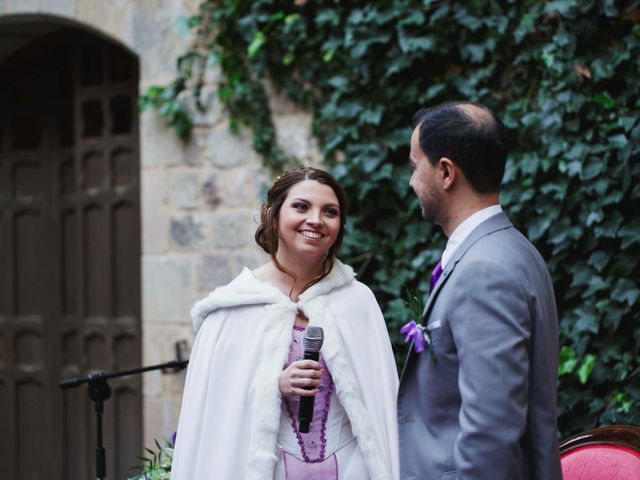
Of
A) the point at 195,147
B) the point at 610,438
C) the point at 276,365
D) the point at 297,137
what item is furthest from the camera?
the point at 195,147

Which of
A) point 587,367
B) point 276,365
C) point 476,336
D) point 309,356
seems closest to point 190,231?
point 587,367

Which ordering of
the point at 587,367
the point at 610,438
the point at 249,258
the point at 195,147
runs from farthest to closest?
the point at 195,147 → the point at 249,258 → the point at 587,367 → the point at 610,438

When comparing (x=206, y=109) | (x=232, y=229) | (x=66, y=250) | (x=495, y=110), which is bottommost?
(x=232, y=229)

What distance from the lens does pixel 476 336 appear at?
5.75ft

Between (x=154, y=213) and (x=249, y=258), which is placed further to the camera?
(x=154, y=213)

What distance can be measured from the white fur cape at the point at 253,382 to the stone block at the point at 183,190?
2.39m

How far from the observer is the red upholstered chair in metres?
2.42

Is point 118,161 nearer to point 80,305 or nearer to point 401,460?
point 80,305

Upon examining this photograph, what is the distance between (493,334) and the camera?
1.74 m

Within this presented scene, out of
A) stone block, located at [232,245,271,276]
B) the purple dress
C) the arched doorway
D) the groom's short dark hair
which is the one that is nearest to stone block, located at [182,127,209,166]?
stone block, located at [232,245,271,276]

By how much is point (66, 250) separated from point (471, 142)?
4772 mm

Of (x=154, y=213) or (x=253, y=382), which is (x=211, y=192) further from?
(x=253, y=382)

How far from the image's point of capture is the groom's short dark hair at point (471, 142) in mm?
1926

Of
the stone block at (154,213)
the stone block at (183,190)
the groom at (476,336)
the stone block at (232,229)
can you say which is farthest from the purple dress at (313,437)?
the stone block at (154,213)
